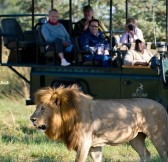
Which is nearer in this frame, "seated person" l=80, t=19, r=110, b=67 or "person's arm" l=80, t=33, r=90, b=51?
"seated person" l=80, t=19, r=110, b=67

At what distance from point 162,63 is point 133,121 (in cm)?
291

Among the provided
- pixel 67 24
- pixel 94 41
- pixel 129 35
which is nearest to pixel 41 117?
pixel 94 41

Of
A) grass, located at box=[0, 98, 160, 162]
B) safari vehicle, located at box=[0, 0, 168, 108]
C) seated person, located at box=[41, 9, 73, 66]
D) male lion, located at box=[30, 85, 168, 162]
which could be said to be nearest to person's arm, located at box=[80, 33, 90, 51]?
seated person, located at box=[41, 9, 73, 66]

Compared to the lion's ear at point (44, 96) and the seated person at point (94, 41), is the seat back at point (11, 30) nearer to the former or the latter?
the seated person at point (94, 41)

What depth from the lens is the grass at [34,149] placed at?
29.2 feet

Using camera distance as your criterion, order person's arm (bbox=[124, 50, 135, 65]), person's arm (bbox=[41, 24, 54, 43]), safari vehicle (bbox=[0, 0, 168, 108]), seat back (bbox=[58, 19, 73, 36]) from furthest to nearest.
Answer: seat back (bbox=[58, 19, 73, 36]) → person's arm (bbox=[41, 24, 54, 43]) → person's arm (bbox=[124, 50, 135, 65]) → safari vehicle (bbox=[0, 0, 168, 108])

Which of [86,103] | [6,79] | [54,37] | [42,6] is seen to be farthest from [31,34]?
[42,6]

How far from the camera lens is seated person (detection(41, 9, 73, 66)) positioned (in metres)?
11.8

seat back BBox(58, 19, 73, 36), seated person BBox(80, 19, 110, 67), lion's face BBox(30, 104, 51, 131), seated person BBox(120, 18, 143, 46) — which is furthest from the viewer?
seat back BBox(58, 19, 73, 36)

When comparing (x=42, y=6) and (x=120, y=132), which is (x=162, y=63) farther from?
(x=42, y=6)

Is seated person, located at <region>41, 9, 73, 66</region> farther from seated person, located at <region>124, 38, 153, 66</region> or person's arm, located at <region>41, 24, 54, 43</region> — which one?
seated person, located at <region>124, 38, 153, 66</region>

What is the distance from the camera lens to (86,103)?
8.02 meters

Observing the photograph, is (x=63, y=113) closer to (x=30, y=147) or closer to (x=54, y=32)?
(x=30, y=147)

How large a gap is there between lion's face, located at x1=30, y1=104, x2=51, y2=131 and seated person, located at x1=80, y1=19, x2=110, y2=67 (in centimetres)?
403
